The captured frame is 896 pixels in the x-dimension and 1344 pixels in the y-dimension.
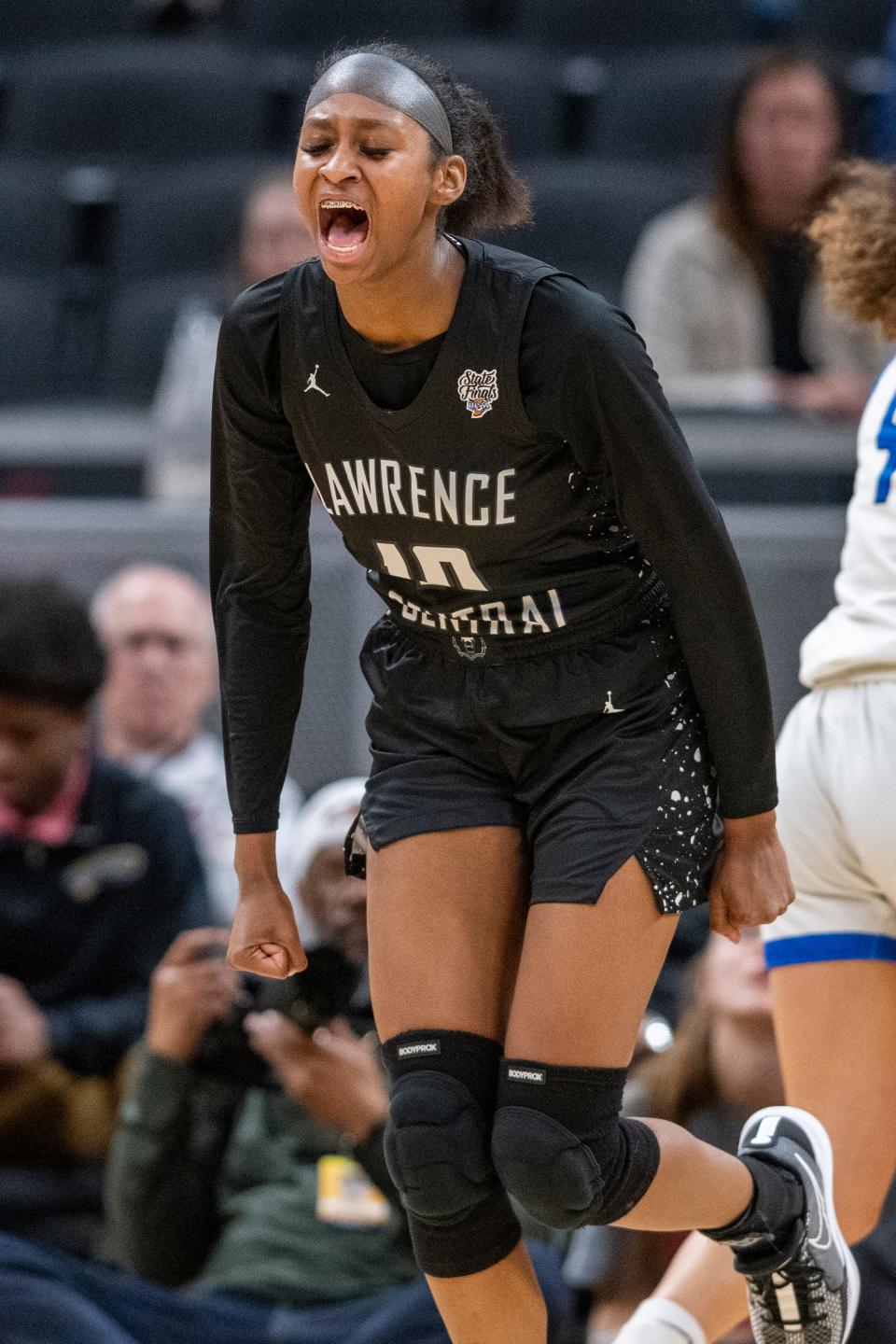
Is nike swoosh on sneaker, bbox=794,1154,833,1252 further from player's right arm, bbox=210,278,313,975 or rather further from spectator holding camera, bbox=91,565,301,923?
spectator holding camera, bbox=91,565,301,923

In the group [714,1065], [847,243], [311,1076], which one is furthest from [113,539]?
[847,243]

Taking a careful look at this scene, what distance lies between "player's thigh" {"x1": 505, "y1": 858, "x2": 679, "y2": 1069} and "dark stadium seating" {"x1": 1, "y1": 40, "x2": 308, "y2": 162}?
515 cm

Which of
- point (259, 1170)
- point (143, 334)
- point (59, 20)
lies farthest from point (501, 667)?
point (59, 20)

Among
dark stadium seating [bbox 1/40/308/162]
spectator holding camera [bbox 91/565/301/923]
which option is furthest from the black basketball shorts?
dark stadium seating [bbox 1/40/308/162]

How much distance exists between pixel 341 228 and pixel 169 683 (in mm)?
2450

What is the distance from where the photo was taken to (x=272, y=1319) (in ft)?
10.8

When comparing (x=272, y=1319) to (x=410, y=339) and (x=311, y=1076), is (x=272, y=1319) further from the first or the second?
(x=410, y=339)

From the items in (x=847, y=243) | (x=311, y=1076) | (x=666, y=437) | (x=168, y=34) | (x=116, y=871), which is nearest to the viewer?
(x=666, y=437)

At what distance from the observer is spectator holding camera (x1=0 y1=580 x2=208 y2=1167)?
396cm

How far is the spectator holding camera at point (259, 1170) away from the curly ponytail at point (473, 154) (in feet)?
4.89

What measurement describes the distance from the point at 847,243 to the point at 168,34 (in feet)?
17.1

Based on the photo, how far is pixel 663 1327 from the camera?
2.62 m

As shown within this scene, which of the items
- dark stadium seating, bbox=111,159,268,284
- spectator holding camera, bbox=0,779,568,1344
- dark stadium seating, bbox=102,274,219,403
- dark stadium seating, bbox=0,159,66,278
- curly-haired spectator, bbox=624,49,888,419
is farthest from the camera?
dark stadium seating, bbox=0,159,66,278

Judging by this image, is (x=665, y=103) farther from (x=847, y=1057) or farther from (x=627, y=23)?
(x=847, y=1057)
